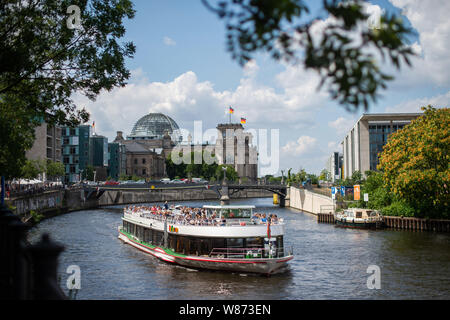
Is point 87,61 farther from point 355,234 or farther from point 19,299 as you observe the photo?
point 355,234

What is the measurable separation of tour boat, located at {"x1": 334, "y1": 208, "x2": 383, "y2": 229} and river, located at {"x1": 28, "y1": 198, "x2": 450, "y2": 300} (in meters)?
11.3

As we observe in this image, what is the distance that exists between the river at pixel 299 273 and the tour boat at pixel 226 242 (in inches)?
32.6

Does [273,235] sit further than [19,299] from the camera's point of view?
Yes

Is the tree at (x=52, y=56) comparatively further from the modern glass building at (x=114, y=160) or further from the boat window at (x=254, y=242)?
the modern glass building at (x=114, y=160)

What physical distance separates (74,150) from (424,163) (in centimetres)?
11824

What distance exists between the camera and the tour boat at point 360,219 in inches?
2697

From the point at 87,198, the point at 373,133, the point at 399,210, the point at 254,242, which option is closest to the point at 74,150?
the point at 87,198

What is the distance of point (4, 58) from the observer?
1630cm

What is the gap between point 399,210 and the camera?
230 feet

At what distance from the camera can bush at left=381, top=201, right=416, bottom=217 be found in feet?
227

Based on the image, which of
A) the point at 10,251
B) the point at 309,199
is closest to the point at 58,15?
the point at 10,251

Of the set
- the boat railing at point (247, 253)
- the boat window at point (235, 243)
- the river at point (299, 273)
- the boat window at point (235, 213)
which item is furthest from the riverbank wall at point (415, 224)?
the boat window at point (235, 243)

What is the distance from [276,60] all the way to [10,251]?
5.95m

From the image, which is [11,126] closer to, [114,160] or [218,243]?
[218,243]
